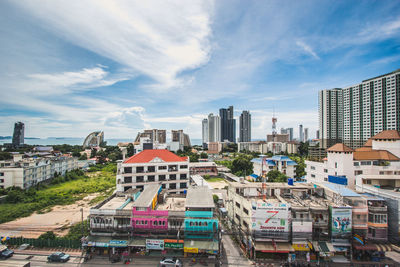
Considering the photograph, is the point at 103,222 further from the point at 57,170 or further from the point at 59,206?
the point at 57,170

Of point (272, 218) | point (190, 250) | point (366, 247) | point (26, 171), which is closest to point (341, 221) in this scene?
point (366, 247)

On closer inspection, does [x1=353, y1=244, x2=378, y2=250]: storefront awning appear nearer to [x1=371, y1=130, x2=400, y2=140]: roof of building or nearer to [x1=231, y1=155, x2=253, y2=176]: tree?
[x1=371, y1=130, x2=400, y2=140]: roof of building

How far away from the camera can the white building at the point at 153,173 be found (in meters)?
32.1

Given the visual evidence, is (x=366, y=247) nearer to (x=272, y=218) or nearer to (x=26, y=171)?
(x=272, y=218)

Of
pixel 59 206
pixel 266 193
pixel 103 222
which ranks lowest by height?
pixel 59 206

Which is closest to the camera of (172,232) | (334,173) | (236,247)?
(172,232)

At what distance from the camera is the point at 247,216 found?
2038cm

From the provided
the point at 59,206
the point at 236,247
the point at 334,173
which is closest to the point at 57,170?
the point at 59,206

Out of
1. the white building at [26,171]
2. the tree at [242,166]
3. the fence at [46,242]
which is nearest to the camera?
the fence at [46,242]

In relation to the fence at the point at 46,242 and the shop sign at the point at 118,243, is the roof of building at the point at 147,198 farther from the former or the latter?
the fence at the point at 46,242

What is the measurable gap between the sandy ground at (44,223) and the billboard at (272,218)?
23372 millimetres

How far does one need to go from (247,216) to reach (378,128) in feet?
246

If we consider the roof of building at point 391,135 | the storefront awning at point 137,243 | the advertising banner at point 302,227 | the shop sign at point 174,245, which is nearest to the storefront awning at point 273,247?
A: the advertising banner at point 302,227

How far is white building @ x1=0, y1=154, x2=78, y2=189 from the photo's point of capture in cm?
4041
